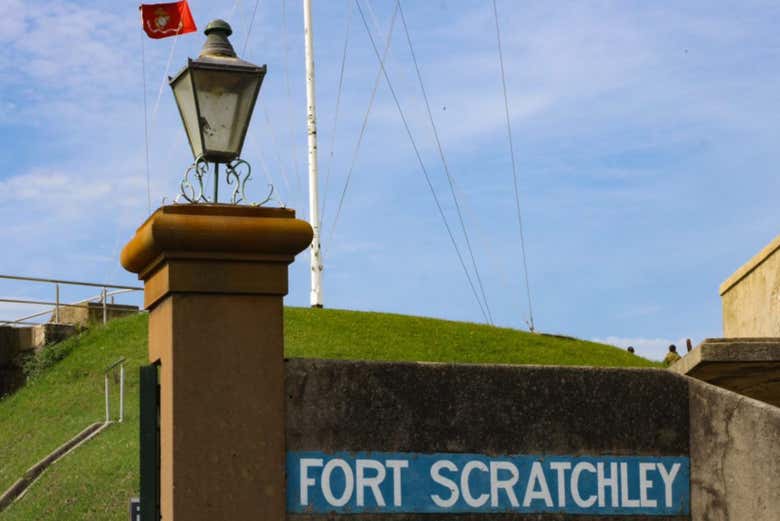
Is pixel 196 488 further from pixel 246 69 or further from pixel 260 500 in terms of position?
pixel 246 69

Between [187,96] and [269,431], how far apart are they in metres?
2.32

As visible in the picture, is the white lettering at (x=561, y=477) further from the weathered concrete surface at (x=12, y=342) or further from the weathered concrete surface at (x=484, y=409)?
the weathered concrete surface at (x=12, y=342)

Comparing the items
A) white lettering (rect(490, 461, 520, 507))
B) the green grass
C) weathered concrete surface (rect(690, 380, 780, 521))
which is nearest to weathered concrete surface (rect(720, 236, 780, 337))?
weathered concrete surface (rect(690, 380, 780, 521))

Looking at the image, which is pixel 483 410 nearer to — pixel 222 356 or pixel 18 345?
pixel 222 356

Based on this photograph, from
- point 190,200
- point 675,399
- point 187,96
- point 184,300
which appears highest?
point 187,96

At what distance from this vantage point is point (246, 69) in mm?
8844

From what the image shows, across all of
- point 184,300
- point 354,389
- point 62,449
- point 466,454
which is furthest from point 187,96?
point 62,449

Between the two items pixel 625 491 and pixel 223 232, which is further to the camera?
pixel 625 491

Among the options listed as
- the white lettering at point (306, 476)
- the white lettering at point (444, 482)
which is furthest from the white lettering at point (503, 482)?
the white lettering at point (306, 476)

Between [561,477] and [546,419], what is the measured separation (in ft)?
1.39

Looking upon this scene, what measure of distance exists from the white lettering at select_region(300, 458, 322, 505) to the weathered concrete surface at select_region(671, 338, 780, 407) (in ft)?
13.4

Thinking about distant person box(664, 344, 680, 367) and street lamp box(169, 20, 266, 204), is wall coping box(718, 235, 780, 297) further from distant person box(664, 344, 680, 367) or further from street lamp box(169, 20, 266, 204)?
distant person box(664, 344, 680, 367)

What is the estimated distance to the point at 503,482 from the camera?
363 inches

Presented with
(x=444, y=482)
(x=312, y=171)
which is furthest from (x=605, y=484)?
(x=312, y=171)
